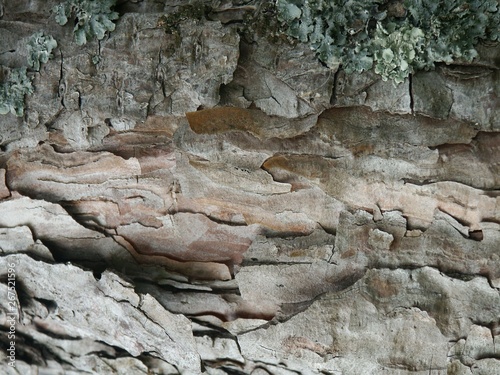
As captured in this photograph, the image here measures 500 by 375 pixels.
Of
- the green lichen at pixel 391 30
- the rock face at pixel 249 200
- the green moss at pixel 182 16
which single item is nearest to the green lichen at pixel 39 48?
the rock face at pixel 249 200

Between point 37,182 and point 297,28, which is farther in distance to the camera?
point 37,182

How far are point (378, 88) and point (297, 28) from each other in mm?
→ 436

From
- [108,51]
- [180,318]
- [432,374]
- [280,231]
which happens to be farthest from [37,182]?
[432,374]

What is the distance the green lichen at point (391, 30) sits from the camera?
2414 millimetres

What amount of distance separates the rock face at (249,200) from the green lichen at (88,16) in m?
0.05

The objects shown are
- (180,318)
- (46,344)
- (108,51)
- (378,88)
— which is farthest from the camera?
(46,344)

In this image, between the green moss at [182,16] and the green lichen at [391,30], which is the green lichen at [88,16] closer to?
the green moss at [182,16]

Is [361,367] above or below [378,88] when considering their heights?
below

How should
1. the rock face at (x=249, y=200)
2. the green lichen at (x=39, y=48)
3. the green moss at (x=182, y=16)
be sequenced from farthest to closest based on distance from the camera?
the green lichen at (x=39, y=48) < the green moss at (x=182, y=16) < the rock face at (x=249, y=200)

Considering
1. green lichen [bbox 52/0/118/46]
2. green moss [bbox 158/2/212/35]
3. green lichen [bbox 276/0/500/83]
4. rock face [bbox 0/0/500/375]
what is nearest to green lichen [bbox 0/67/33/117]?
rock face [bbox 0/0/500/375]

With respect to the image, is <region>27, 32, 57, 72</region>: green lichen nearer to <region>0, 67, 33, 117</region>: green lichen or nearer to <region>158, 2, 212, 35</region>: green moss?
<region>0, 67, 33, 117</region>: green lichen

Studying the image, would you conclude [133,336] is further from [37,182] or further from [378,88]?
[378,88]

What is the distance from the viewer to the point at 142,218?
3078 mm

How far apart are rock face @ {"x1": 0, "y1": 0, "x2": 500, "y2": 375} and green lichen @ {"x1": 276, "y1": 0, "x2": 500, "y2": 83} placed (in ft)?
0.25
